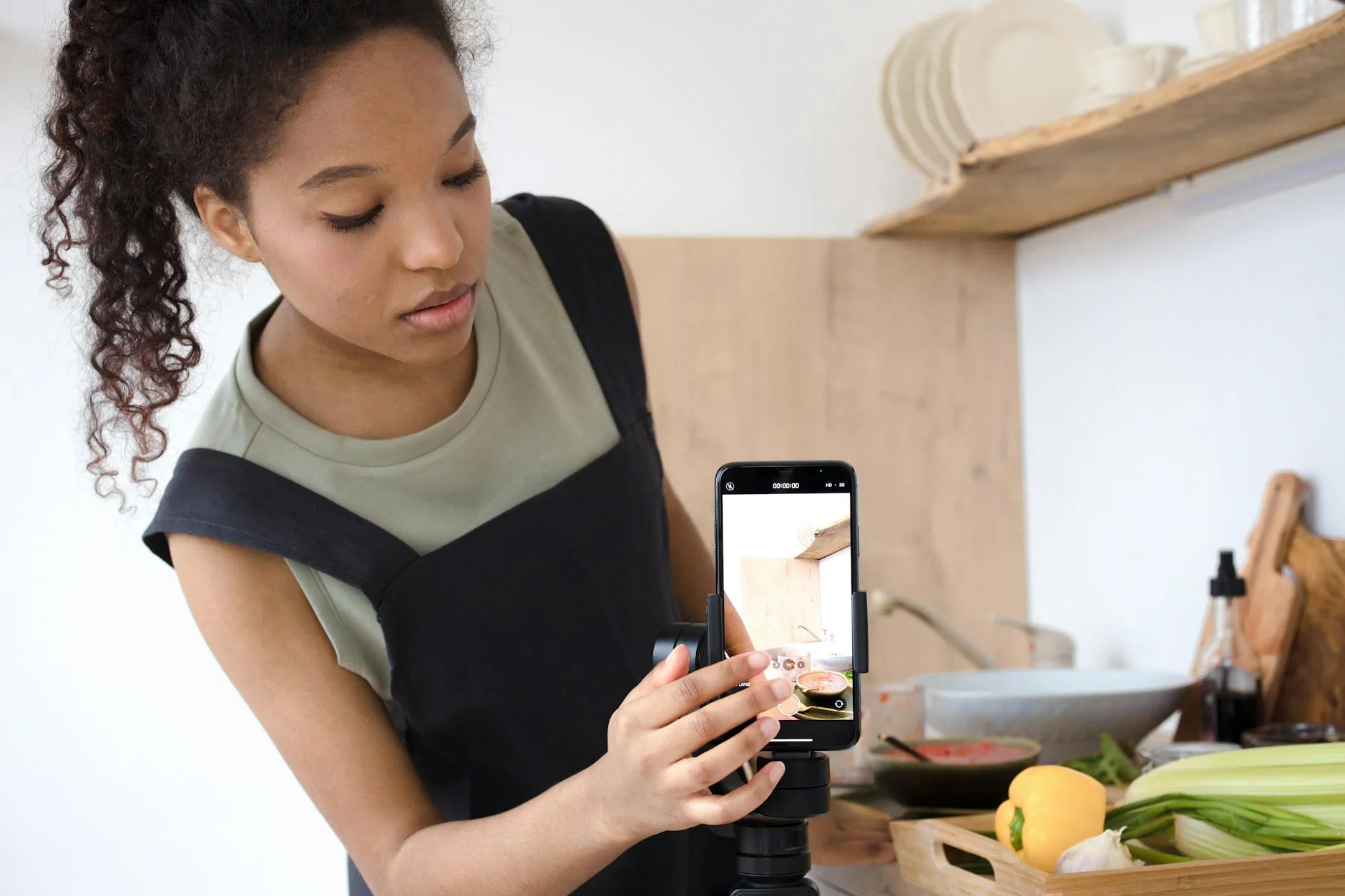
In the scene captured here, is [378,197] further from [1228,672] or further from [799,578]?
[1228,672]

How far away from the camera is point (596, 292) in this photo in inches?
42.4

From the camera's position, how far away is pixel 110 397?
0.96 meters

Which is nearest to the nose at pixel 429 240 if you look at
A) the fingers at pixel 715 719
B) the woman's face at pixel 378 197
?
the woman's face at pixel 378 197

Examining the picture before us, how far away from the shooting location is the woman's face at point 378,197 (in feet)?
2.53

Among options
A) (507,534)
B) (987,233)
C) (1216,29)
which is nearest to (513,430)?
(507,534)

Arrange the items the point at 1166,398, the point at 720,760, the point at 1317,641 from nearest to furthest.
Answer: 1. the point at 720,760
2. the point at 1317,641
3. the point at 1166,398

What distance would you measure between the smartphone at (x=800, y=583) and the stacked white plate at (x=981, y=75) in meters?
1.09

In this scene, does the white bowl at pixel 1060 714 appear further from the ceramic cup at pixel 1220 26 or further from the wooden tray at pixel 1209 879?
the ceramic cup at pixel 1220 26

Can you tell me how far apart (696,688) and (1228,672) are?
922mm

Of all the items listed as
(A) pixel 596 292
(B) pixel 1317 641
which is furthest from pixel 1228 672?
(A) pixel 596 292

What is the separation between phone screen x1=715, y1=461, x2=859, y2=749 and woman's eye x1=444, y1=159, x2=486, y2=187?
0.28 m

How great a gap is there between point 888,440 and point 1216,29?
0.79 meters

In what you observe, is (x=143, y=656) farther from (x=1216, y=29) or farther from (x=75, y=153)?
(x=1216, y=29)

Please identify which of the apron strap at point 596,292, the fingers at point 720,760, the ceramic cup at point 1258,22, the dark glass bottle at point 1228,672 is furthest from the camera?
the dark glass bottle at point 1228,672
